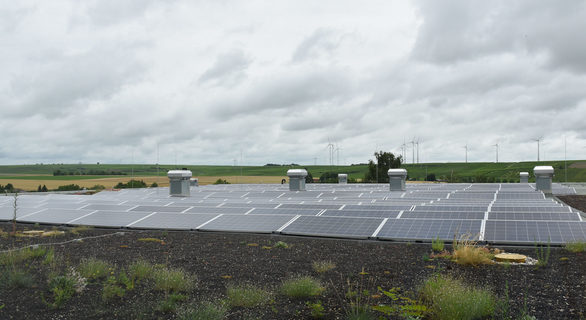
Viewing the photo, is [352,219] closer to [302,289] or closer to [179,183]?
[302,289]

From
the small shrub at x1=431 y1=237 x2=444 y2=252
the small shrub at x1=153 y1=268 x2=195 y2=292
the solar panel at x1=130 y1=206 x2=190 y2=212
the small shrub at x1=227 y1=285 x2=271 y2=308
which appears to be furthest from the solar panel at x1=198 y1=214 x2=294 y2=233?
the small shrub at x1=227 y1=285 x2=271 y2=308

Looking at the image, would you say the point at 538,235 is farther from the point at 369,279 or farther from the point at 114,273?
the point at 114,273

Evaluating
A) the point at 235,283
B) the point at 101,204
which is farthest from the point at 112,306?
the point at 101,204

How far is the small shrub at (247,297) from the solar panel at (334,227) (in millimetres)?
7211

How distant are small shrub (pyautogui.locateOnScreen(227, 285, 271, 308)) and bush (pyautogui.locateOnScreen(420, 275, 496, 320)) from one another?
9.93 ft

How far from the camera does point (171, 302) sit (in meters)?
8.19

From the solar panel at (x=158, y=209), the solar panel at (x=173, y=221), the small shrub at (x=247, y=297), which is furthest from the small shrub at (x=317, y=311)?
the solar panel at (x=158, y=209)

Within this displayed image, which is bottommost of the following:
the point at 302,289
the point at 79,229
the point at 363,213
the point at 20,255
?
the point at 79,229

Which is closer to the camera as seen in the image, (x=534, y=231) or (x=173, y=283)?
(x=173, y=283)

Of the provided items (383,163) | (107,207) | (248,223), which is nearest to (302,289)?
(248,223)

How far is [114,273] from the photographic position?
10859 millimetres

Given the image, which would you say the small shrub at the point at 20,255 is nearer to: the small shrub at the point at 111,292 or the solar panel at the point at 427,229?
the small shrub at the point at 111,292

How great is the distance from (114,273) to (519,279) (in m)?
9.48

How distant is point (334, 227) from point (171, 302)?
9245 mm
